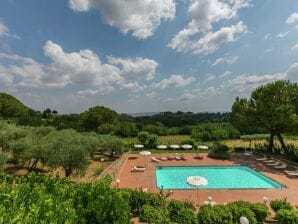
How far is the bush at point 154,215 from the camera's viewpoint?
11281mm

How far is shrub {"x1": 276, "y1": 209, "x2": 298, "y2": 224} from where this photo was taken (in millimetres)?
11241

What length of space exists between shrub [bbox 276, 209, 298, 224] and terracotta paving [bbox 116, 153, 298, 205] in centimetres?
448

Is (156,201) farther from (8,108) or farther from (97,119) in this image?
(8,108)

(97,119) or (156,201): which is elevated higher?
(97,119)

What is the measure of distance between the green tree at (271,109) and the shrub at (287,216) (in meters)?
18.3

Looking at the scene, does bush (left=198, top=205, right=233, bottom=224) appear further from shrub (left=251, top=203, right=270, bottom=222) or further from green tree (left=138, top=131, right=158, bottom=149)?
green tree (left=138, top=131, right=158, bottom=149)

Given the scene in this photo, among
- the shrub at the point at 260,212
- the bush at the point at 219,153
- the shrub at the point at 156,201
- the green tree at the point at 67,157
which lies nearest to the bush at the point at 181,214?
the shrub at the point at 156,201

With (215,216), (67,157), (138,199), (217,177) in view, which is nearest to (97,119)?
(217,177)

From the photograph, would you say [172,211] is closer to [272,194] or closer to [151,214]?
[151,214]

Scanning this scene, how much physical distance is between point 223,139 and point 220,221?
130 ft

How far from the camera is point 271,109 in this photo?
97.5 feet

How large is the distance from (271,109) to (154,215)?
2382 centimetres

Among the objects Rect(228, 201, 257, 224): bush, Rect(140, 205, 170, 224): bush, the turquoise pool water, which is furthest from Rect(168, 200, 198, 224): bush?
the turquoise pool water

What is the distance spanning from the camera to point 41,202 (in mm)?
5965
